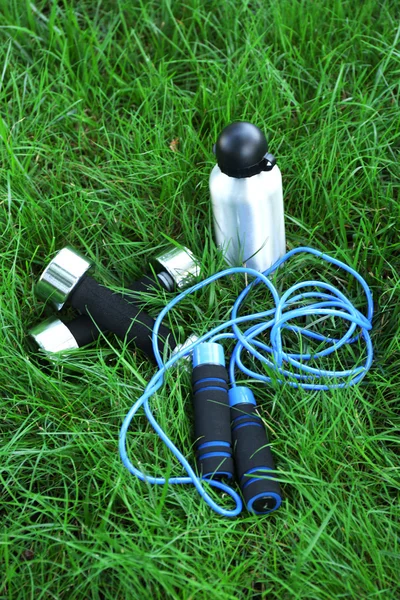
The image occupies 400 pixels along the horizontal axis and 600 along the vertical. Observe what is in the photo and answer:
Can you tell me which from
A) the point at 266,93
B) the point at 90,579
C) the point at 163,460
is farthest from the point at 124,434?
the point at 266,93

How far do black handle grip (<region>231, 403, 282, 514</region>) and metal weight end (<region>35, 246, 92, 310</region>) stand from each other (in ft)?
2.33

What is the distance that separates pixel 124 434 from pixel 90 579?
410 mm

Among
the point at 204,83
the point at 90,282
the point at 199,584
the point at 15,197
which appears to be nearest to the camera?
the point at 199,584

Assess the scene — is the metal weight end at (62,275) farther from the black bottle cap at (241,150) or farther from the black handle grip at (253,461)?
the black handle grip at (253,461)

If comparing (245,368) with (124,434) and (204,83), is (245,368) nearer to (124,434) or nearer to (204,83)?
(124,434)

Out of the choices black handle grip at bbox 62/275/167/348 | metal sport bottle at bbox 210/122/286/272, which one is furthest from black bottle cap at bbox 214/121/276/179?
black handle grip at bbox 62/275/167/348

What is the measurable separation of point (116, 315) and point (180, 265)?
0.97ft

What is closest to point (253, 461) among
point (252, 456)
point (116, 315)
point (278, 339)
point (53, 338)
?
point (252, 456)

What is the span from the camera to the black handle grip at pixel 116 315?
2.40 metres

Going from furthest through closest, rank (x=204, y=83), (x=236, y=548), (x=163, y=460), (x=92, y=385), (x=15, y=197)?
(x=204, y=83)
(x=15, y=197)
(x=92, y=385)
(x=163, y=460)
(x=236, y=548)

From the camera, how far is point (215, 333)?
2.40 metres

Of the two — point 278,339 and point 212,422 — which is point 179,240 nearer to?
point 278,339

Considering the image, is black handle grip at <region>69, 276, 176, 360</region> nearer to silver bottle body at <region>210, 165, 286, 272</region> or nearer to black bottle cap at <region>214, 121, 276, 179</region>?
silver bottle body at <region>210, 165, 286, 272</region>

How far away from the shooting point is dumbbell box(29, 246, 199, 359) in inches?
94.7
